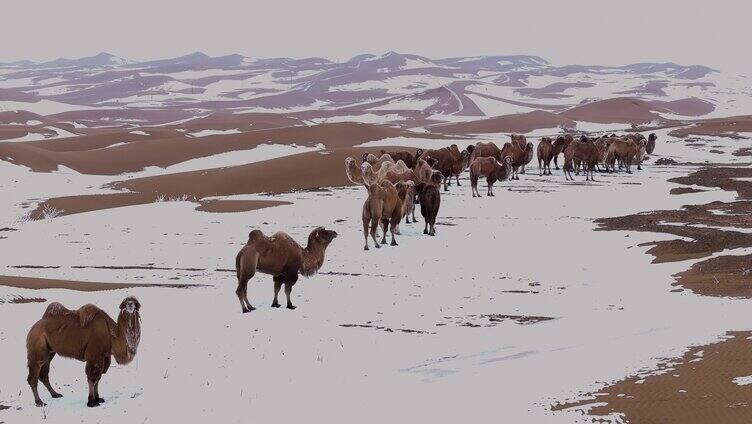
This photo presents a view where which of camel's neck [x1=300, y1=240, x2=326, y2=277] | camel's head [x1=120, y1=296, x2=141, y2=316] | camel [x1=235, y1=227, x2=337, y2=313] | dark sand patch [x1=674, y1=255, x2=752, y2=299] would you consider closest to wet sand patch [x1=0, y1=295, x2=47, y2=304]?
camel [x1=235, y1=227, x2=337, y2=313]

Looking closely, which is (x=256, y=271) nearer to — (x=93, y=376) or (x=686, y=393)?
(x=93, y=376)

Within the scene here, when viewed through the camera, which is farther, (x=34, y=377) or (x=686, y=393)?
(x=34, y=377)

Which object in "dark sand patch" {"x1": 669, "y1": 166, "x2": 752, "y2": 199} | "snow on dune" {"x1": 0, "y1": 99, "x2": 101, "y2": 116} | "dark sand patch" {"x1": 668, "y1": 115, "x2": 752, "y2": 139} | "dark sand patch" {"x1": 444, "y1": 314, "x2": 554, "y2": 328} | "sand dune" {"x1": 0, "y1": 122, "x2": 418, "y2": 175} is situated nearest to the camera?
"dark sand patch" {"x1": 444, "y1": 314, "x2": 554, "y2": 328}

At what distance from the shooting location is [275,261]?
11.7 metres

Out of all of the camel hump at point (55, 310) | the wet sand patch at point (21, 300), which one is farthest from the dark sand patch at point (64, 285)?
the camel hump at point (55, 310)

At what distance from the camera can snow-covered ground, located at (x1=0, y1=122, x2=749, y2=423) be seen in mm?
7824

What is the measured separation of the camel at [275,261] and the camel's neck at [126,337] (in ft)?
11.9

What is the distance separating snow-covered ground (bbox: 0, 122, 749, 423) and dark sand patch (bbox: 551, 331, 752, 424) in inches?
11.3

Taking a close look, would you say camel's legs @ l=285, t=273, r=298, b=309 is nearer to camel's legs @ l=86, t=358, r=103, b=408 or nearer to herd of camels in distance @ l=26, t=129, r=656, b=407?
herd of camels in distance @ l=26, t=129, r=656, b=407

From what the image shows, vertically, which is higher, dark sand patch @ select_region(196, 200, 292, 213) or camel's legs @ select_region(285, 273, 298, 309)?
camel's legs @ select_region(285, 273, 298, 309)

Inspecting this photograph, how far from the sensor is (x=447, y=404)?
24.5 ft

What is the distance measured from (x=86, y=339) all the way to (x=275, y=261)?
422 centimetres

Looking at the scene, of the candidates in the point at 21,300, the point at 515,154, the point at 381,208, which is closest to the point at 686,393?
the point at 21,300

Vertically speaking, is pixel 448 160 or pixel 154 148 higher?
pixel 448 160
